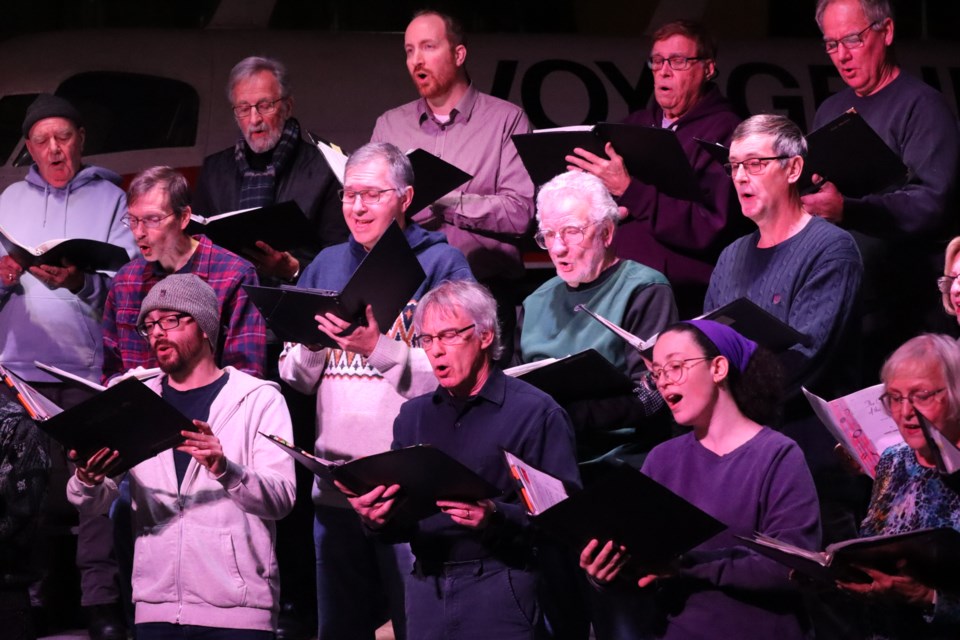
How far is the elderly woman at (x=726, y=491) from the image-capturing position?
314 centimetres

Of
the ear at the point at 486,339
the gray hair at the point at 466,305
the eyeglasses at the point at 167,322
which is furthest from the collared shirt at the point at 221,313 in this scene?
the ear at the point at 486,339

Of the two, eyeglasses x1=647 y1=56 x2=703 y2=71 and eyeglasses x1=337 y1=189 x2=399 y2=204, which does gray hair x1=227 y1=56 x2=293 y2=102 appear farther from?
eyeglasses x1=647 y1=56 x2=703 y2=71

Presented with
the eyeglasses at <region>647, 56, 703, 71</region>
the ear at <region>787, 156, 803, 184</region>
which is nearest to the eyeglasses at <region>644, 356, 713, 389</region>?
the ear at <region>787, 156, 803, 184</region>

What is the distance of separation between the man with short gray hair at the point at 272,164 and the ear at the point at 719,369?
197 centimetres

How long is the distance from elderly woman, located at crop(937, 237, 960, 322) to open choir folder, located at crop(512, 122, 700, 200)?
2.56 ft

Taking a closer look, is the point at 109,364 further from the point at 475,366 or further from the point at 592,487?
the point at 592,487

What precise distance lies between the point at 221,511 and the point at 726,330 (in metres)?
1.42

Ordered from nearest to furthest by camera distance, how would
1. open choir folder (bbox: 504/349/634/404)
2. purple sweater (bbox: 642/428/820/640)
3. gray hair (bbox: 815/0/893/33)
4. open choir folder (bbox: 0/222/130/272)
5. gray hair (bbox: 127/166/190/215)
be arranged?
purple sweater (bbox: 642/428/820/640) < open choir folder (bbox: 504/349/634/404) < gray hair (bbox: 815/0/893/33) < gray hair (bbox: 127/166/190/215) < open choir folder (bbox: 0/222/130/272)

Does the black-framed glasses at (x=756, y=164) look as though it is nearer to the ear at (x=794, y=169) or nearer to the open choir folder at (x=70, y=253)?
the ear at (x=794, y=169)

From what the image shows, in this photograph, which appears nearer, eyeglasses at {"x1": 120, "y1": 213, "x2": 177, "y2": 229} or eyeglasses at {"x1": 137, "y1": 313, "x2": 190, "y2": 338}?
eyeglasses at {"x1": 137, "y1": 313, "x2": 190, "y2": 338}

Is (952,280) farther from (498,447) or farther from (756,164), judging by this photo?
(498,447)

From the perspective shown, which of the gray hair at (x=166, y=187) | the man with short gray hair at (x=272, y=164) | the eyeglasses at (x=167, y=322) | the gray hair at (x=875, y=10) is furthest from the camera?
the man with short gray hair at (x=272, y=164)

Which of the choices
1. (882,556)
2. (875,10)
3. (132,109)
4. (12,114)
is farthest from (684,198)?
(12,114)

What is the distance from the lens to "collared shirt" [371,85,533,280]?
4.75m
